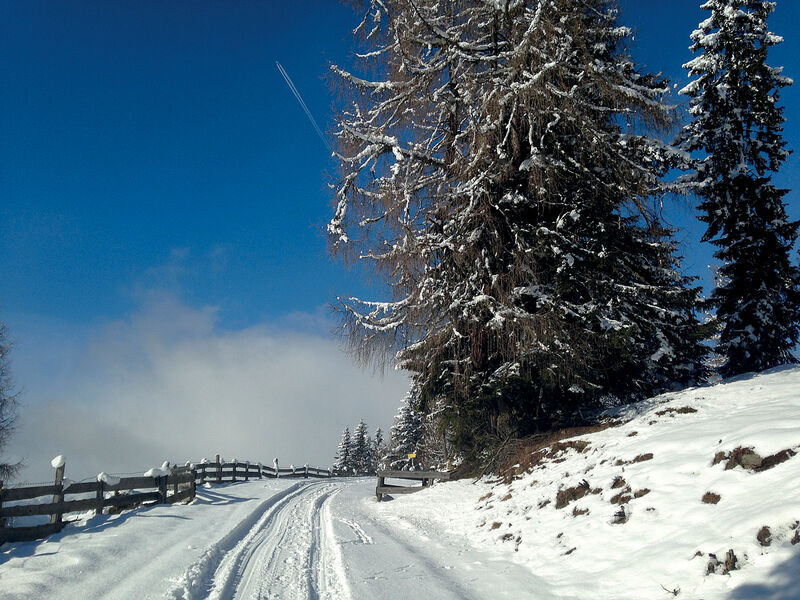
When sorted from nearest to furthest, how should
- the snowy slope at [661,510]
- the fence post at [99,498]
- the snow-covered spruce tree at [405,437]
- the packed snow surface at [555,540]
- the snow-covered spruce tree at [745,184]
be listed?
the snowy slope at [661,510] → the packed snow surface at [555,540] → the fence post at [99,498] → the snow-covered spruce tree at [745,184] → the snow-covered spruce tree at [405,437]

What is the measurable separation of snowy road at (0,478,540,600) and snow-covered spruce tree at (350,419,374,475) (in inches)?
1940

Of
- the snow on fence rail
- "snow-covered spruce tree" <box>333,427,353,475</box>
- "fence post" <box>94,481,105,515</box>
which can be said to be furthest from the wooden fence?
"snow-covered spruce tree" <box>333,427,353,475</box>

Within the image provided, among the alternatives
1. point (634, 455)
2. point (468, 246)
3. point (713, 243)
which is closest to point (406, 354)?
point (468, 246)

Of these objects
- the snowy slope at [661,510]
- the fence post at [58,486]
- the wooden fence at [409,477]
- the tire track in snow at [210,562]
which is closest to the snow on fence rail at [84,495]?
the fence post at [58,486]

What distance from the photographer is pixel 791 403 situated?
7.64m

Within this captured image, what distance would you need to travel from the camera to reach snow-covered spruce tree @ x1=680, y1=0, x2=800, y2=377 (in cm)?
1631

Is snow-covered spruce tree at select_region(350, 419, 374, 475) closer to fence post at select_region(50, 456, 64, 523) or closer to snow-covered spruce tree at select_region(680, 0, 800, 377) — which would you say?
snow-covered spruce tree at select_region(680, 0, 800, 377)

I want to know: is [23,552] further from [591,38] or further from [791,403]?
[591,38]

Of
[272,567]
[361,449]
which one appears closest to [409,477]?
[272,567]

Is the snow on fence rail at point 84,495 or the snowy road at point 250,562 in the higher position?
the snow on fence rail at point 84,495

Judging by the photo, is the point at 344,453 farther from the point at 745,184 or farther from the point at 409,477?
the point at 745,184

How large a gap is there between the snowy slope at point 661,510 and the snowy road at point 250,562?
682mm

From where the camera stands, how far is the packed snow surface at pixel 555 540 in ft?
14.8

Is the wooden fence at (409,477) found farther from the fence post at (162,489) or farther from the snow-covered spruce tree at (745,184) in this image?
the snow-covered spruce tree at (745,184)
